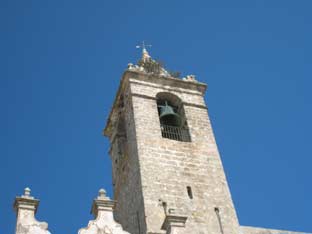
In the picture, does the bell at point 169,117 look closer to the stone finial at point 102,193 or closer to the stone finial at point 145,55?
the stone finial at point 145,55

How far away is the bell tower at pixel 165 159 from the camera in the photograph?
48.7 feet

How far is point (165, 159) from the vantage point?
53.2 feet

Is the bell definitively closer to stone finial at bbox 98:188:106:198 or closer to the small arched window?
the small arched window

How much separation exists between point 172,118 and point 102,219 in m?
6.72

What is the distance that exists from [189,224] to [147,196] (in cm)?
131

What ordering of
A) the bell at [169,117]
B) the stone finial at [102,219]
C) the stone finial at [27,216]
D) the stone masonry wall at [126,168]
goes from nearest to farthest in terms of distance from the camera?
1. the stone finial at [27,216]
2. the stone finial at [102,219]
3. the stone masonry wall at [126,168]
4. the bell at [169,117]

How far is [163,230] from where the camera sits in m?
13.9

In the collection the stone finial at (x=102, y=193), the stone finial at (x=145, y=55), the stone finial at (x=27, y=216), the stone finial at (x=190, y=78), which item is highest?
the stone finial at (x=145, y=55)

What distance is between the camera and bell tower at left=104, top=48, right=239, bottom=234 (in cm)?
1484

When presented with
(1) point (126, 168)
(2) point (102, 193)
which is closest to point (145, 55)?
(1) point (126, 168)

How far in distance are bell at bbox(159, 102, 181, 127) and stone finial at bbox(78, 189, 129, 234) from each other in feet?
18.9

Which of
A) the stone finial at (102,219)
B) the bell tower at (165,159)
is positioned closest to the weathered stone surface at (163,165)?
the bell tower at (165,159)

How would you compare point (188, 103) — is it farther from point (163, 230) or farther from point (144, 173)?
point (163, 230)

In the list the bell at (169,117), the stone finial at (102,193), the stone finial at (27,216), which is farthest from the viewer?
the bell at (169,117)
